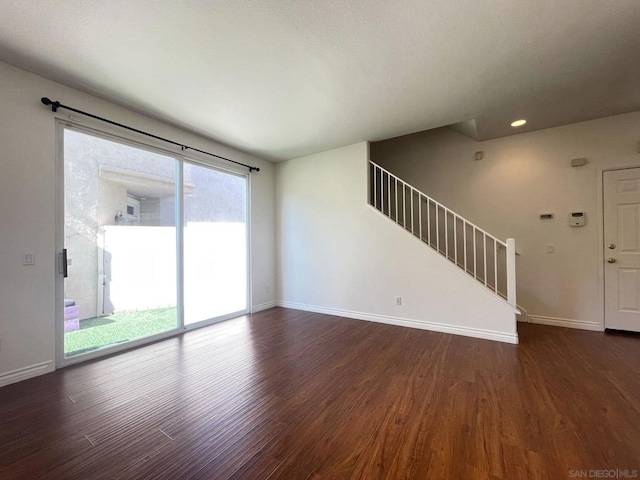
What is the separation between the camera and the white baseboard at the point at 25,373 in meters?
2.17

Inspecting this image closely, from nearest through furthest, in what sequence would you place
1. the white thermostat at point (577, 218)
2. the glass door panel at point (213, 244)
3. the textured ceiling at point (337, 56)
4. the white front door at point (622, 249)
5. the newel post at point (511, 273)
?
the textured ceiling at point (337, 56) < the newel post at point (511, 273) < the white front door at point (622, 249) < the white thermostat at point (577, 218) < the glass door panel at point (213, 244)

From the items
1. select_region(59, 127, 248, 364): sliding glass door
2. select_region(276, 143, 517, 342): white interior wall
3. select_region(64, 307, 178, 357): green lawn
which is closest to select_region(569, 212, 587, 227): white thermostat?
select_region(276, 143, 517, 342): white interior wall

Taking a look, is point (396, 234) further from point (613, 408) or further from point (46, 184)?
point (46, 184)

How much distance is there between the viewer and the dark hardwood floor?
137cm

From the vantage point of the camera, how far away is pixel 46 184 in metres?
2.40

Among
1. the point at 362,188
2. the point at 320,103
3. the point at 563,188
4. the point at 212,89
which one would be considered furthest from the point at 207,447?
the point at 563,188

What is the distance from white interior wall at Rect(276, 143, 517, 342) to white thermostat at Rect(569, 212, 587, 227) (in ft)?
5.58

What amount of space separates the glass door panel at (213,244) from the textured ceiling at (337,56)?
Answer: 0.99 m

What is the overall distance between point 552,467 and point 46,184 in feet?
14.0

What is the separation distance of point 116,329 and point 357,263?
3.23 metres

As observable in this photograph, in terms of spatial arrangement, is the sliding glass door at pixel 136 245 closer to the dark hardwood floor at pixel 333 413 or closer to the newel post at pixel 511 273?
the dark hardwood floor at pixel 333 413

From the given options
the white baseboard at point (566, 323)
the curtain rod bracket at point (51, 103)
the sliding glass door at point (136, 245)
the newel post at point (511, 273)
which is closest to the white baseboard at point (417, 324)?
the newel post at point (511, 273)

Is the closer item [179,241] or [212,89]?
[212,89]

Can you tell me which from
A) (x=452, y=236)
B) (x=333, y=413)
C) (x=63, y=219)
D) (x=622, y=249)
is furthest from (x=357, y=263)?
(x=63, y=219)
